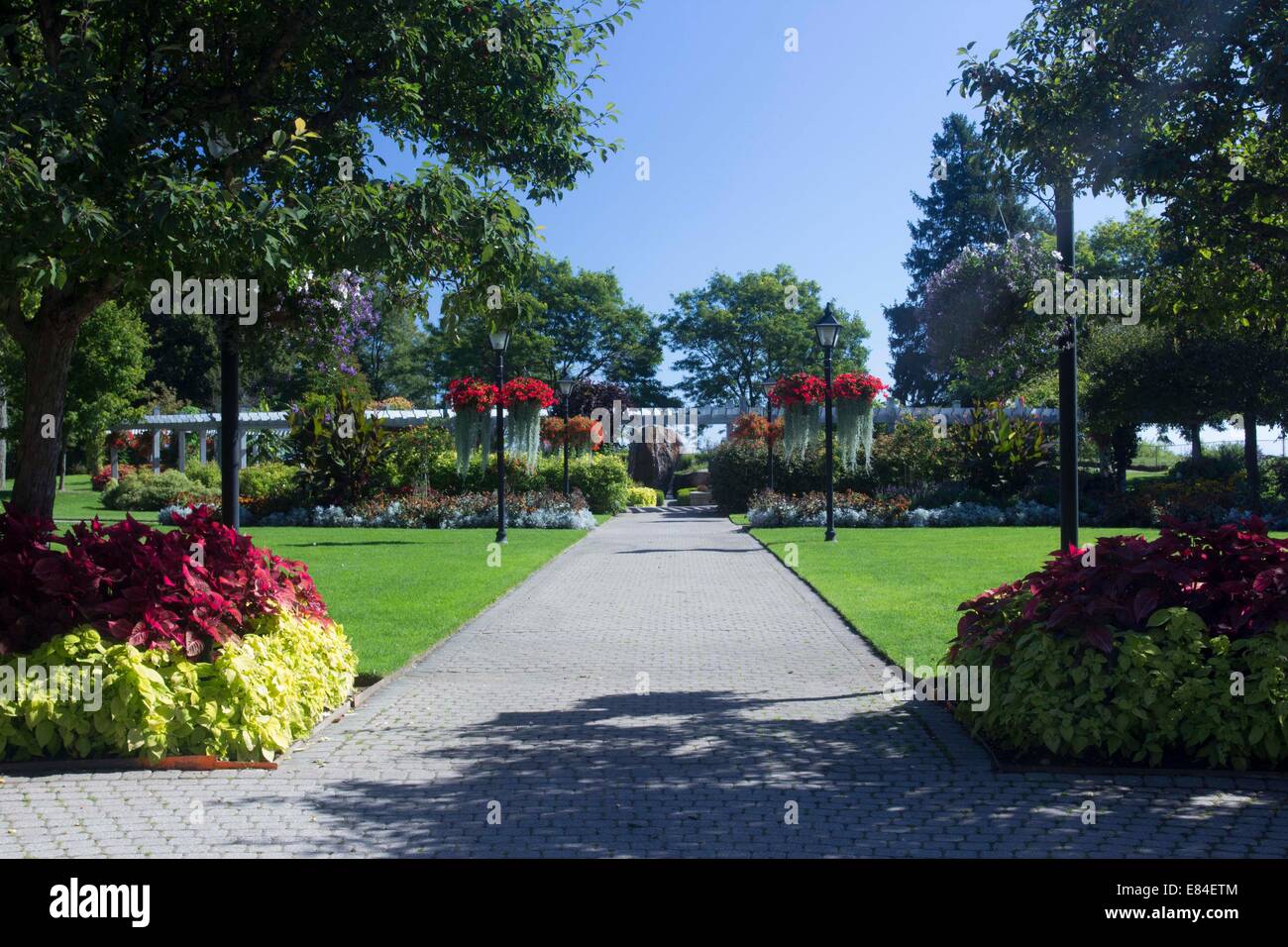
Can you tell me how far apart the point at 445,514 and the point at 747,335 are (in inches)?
1322

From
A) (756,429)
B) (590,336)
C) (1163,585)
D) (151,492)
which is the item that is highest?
(590,336)

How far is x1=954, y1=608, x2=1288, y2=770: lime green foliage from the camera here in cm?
548

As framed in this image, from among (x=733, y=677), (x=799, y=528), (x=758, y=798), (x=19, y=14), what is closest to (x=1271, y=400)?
(x=799, y=528)

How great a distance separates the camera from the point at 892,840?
450 centimetres

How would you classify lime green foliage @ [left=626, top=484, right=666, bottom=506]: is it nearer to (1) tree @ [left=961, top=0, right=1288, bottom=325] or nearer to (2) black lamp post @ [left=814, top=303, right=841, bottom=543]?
(2) black lamp post @ [left=814, top=303, right=841, bottom=543]

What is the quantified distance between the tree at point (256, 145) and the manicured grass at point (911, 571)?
529 centimetres

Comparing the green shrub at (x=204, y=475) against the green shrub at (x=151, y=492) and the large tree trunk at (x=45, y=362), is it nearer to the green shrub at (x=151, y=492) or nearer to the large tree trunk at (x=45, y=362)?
the green shrub at (x=151, y=492)

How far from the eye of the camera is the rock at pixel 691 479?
46375 mm

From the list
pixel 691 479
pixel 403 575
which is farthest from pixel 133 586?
pixel 691 479

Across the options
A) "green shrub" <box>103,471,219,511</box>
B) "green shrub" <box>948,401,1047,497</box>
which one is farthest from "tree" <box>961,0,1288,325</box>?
"green shrub" <box>103,471,219,511</box>

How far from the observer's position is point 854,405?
2452 cm

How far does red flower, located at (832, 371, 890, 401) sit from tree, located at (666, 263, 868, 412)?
31.0 m

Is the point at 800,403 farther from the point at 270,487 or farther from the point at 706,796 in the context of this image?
the point at 706,796
